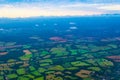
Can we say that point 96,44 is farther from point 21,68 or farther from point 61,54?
point 21,68

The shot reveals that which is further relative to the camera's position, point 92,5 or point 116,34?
point 92,5

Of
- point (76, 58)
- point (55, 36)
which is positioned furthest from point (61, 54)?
point (55, 36)

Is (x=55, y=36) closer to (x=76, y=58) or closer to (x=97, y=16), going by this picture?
(x=76, y=58)

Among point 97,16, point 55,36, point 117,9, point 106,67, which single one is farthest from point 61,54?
point 117,9

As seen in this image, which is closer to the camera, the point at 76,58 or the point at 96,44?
the point at 76,58

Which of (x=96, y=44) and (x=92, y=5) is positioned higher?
(x=92, y=5)

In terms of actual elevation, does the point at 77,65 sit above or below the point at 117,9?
below

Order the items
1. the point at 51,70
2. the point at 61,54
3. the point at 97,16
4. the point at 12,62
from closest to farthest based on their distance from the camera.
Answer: the point at 51,70
the point at 12,62
the point at 61,54
the point at 97,16

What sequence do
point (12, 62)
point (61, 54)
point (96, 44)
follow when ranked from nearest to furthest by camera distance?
point (12, 62)
point (61, 54)
point (96, 44)

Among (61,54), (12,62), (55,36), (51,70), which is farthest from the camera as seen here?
(55,36)
